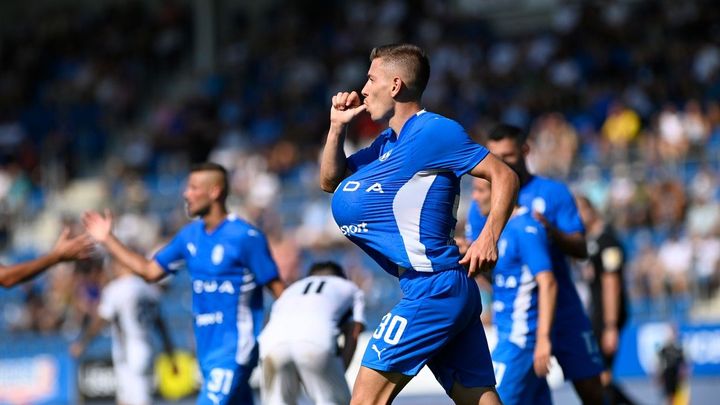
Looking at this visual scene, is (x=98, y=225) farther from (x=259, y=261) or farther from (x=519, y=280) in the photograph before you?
(x=519, y=280)

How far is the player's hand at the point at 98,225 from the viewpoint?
349 inches

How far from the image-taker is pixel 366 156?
689cm

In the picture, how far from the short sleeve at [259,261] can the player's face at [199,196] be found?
1.54 ft

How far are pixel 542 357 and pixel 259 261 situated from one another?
2.32m

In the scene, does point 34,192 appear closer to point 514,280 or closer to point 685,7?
point 685,7

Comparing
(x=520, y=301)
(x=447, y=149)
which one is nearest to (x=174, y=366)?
(x=520, y=301)

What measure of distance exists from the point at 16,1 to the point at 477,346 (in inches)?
1282

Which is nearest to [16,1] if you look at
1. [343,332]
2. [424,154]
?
[343,332]

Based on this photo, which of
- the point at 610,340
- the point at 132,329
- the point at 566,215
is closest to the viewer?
the point at 566,215

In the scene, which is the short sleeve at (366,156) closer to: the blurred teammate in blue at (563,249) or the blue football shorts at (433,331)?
the blue football shorts at (433,331)

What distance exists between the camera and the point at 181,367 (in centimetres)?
2025

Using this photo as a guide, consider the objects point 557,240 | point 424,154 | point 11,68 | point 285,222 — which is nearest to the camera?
point 424,154

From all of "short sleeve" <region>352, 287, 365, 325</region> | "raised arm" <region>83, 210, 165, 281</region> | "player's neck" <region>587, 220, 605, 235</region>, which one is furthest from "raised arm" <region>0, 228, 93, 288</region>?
"player's neck" <region>587, 220, 605, 235</region>

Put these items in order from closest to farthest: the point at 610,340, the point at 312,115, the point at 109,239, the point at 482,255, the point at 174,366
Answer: the point at 482,255, the point at 109,239, the point at 610,340, the point at 174,366, the point at 312,115
